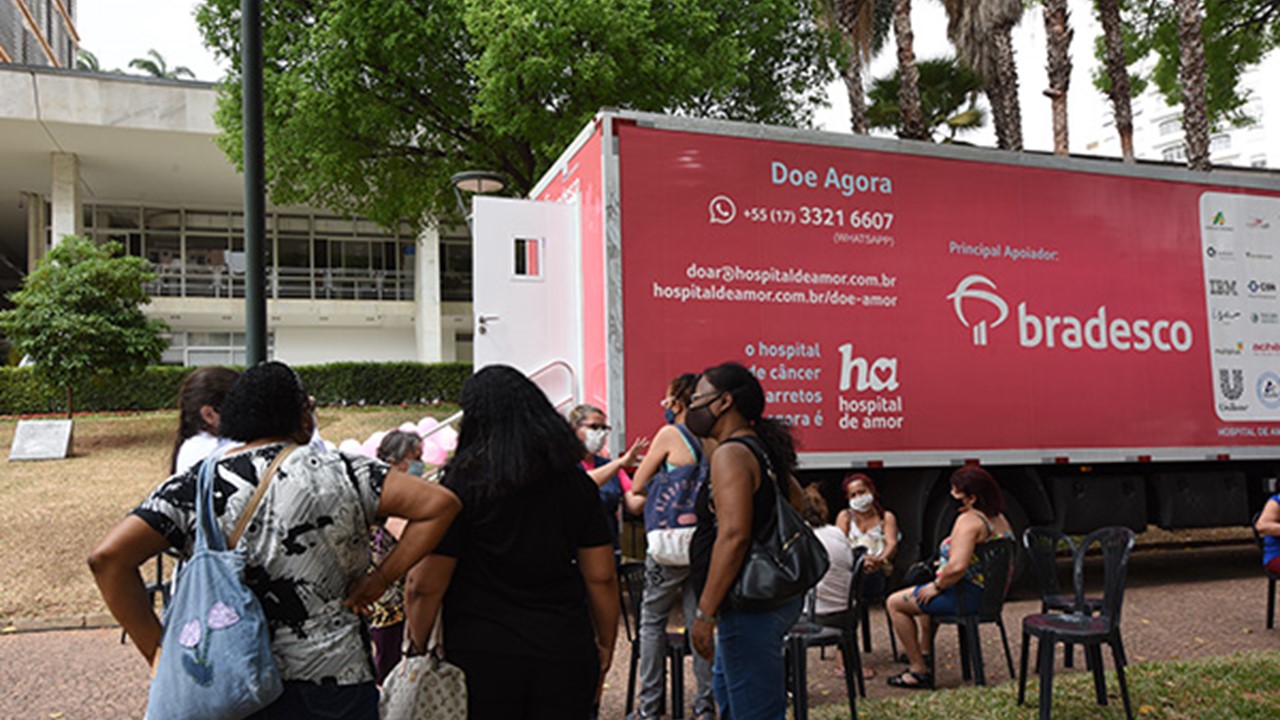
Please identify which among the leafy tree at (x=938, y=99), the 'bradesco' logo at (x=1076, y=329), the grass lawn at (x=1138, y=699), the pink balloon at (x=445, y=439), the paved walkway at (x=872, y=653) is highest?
the leafy tree at (x=938, y=99)

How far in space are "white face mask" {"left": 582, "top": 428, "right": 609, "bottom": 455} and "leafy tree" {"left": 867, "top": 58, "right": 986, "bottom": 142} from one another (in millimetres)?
20452

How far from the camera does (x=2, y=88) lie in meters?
20.5

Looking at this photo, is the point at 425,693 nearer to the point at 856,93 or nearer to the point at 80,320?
the point at 80,320

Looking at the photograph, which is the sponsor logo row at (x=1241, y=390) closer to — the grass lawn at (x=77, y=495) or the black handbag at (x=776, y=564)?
the black handbag at (x=776, y=564)

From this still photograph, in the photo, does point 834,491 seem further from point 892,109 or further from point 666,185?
point 892,109

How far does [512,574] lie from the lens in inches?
106

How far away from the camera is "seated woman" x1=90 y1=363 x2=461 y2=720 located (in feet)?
7.77

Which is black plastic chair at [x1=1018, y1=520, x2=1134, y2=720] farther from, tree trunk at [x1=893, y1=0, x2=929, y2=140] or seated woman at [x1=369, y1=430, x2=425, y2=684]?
tree trunk at [x1=893, y1=0, x2=929, y2=140]

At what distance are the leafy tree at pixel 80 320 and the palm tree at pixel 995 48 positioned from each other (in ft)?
55.2

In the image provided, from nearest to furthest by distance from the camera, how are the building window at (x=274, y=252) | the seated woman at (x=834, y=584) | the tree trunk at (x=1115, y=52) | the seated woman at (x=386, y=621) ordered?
the seated woman at (x=386, y=621) → the seated woman at (x=834, y=584) → the tree trunk at (x=1115, y=52) → the building window at (x=274, y=252)

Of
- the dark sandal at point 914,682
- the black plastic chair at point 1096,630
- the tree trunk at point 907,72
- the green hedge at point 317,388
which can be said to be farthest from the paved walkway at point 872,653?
the green hedge at point 317,388

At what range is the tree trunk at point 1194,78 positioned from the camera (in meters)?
14.5

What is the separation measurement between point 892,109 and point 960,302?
18.3 meters

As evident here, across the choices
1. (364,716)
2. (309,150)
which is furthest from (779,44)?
(364,716)
